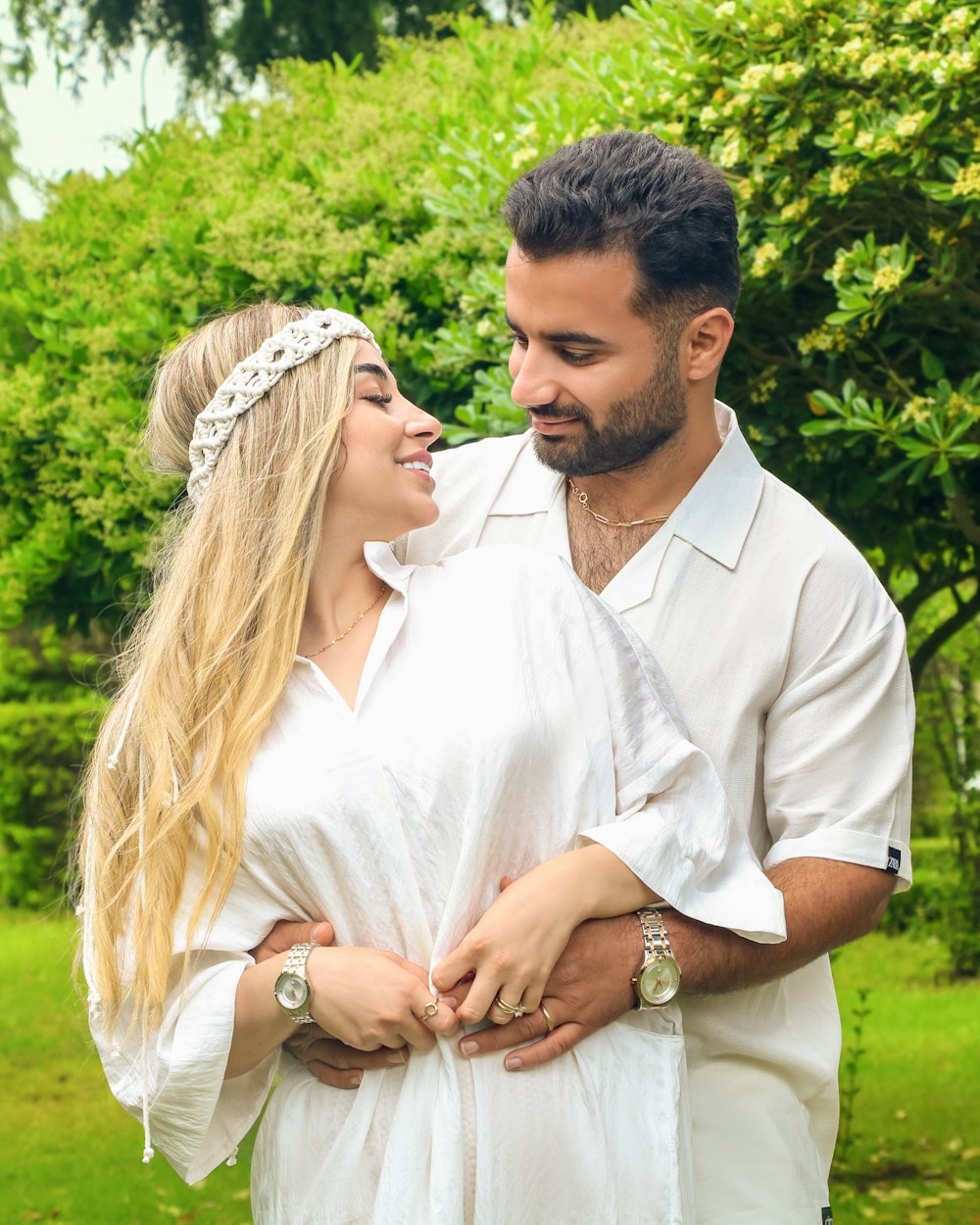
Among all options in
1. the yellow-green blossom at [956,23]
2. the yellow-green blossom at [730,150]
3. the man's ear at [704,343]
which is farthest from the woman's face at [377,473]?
the yellow-green blossom at [956,23]

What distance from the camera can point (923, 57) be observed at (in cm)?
392

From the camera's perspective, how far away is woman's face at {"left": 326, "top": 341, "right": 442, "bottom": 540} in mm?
2594

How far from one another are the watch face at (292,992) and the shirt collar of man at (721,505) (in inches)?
42.2

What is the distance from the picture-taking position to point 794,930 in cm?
250

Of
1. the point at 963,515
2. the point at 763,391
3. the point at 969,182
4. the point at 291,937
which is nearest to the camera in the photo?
Result: the point at 291,937

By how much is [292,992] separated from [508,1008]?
13.0 inches

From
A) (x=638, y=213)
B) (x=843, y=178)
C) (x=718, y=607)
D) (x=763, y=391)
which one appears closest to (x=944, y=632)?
(x=763, y=391)

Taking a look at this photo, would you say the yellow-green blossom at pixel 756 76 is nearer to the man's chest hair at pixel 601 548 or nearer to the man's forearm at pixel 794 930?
the man's chest hair at pixel 601 548

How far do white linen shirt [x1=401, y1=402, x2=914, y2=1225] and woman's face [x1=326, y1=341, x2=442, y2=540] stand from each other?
1.41 feet

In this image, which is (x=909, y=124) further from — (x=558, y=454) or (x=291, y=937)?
(x=291, y=937)

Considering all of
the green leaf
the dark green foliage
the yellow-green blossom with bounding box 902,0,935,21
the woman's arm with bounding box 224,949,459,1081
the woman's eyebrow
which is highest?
the yellow-green blossom with bounding box 902,0,935,21

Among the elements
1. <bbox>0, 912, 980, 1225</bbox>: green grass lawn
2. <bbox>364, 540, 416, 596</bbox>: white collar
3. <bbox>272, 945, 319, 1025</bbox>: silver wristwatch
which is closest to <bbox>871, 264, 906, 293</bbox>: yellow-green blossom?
<bbox>364, 540, 416, 596</bbox>: white collar

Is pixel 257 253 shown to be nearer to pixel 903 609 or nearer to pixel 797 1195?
pixel 903 609

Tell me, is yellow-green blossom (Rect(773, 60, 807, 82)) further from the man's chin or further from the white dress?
the white dress
